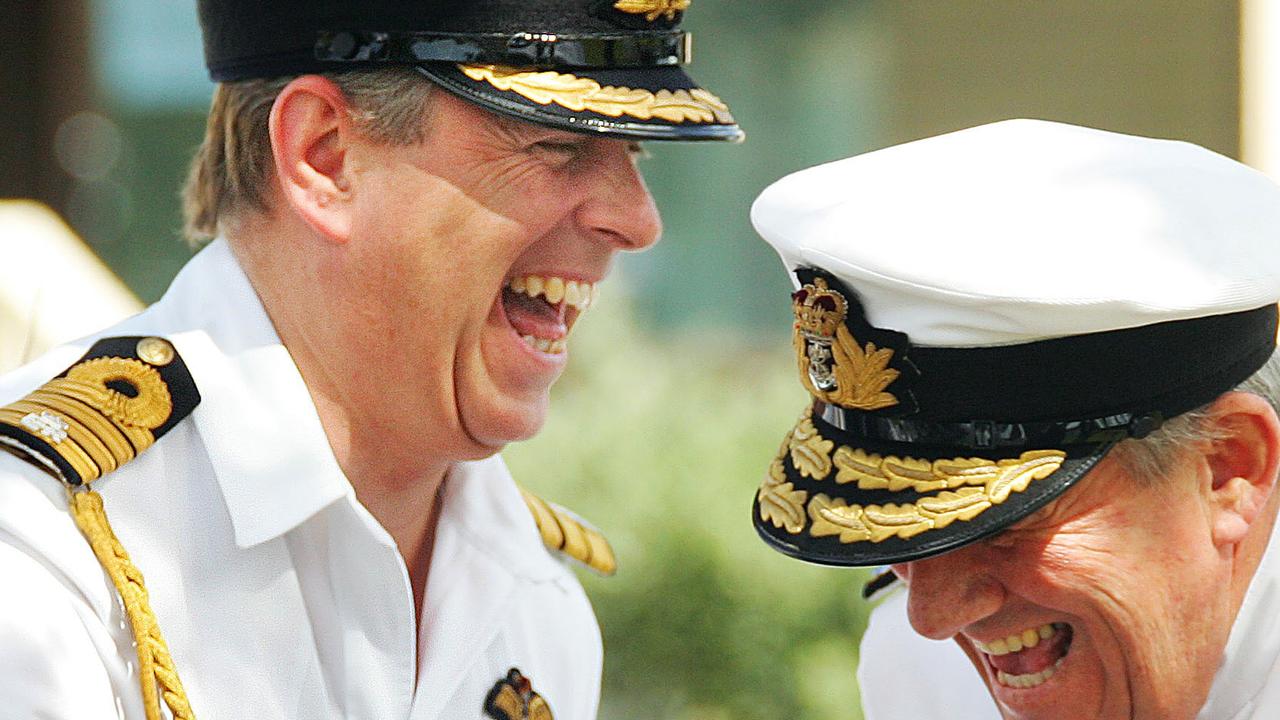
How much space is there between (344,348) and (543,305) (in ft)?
1.15

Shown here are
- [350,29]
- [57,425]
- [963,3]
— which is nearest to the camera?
[57,425]

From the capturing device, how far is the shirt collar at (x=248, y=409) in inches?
95.7

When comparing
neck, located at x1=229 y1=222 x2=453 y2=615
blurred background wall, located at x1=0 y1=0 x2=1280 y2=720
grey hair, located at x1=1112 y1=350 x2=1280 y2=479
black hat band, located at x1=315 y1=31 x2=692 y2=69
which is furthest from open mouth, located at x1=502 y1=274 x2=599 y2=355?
blurred background wall, located at x1=0 y1=0 x2=1280 y2=720

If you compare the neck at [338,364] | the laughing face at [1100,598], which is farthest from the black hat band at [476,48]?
the laughing face at [1100,598]

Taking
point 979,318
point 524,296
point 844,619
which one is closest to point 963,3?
point 844,619

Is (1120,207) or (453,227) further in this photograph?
(453,227)

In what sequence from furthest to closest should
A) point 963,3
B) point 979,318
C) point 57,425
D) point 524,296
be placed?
point 963,3, point 524,296, point 57,425, point 979,318

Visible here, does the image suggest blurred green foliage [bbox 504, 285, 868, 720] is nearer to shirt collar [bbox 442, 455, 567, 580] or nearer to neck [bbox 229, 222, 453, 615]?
shirt collar [bbox 442, 455, 567, 580]

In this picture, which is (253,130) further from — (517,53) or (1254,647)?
(1254,647)

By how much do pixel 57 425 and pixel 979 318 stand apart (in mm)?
1259

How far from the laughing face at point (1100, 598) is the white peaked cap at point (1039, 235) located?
23 centimetres

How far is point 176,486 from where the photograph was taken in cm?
243

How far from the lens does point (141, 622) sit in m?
2.22

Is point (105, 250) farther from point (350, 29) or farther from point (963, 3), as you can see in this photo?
point (350, 29)
